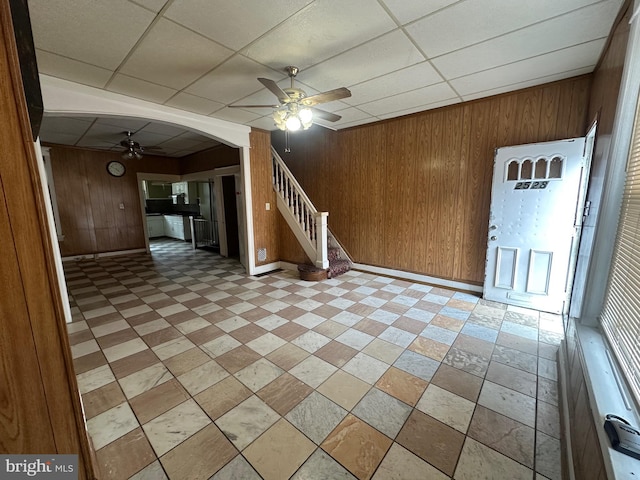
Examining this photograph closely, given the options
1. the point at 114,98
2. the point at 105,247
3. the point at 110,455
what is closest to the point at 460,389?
the point at 110,455

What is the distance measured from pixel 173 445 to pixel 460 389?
6.68 feet

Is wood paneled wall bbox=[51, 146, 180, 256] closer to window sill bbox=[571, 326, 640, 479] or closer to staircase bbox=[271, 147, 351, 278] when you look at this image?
staircase bbox=[271, 147, 351, 278]

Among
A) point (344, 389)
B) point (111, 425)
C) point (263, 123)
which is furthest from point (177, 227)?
point (344, 389)

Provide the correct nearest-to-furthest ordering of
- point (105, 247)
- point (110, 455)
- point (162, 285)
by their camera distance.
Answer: point (110, 455) < point (162, 285) < point (105, 247)

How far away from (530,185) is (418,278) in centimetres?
208

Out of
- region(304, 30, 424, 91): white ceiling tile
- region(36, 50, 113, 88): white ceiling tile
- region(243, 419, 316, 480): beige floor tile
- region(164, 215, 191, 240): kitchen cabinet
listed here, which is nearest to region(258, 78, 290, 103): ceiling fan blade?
region(304, 30, 424, 91): white ceiling tile

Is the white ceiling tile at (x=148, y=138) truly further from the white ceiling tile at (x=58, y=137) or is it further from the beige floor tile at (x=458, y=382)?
the beige floor tile at (x=458, y=382)

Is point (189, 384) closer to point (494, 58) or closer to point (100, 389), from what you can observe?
point (100, 389)

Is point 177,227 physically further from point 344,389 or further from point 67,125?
point 344,389

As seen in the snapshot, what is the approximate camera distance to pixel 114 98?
321 centimetres

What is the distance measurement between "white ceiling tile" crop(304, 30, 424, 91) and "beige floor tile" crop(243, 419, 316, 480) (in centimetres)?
310

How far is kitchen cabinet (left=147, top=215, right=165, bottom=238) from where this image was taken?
9.62 metres

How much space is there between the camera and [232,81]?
9.54 feet

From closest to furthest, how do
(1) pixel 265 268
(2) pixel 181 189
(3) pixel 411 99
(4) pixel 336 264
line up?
(3) pixel 411 99 < (4) pixel 336 264 < (1) pixel 265 268 < (2) pixel 181 189
